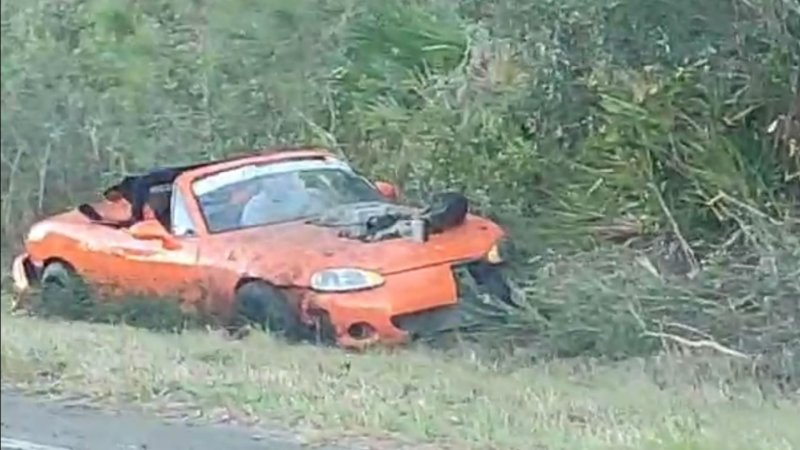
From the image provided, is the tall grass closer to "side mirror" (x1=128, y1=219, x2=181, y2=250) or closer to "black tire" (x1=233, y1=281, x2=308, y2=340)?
"side mirror" (x1=128, y1=219, x2=181, y2=250)

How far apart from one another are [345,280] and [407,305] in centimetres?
14

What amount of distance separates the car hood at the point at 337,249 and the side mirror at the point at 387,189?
9 centimetres

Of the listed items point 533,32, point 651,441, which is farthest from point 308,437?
point 533,32

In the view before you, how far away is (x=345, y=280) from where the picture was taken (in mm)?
3836

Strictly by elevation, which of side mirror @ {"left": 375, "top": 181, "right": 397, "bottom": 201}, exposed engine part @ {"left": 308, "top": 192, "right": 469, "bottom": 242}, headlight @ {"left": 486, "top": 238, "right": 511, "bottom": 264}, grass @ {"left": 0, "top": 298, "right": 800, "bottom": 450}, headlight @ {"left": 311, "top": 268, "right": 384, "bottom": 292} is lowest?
grass @ {"left": 0, "top": 298, "right": 800, "bottom": 450}

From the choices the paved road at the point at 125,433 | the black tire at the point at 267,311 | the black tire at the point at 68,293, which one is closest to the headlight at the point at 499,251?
the black tire at the point at 267,311

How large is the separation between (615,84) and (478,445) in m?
0.81

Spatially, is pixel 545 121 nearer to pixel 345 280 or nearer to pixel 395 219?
pixel 395 219

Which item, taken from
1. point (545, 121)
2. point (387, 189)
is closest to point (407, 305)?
point (387, 189)

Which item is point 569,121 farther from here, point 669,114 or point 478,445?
point 478,445

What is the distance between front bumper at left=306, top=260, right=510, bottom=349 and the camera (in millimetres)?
3820

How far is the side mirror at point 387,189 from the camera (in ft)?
12.5

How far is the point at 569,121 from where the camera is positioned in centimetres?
383

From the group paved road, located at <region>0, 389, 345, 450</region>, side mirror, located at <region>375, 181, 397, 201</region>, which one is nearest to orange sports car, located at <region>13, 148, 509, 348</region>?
side mirror, located at <region>375, 181, 397, 201</region>
